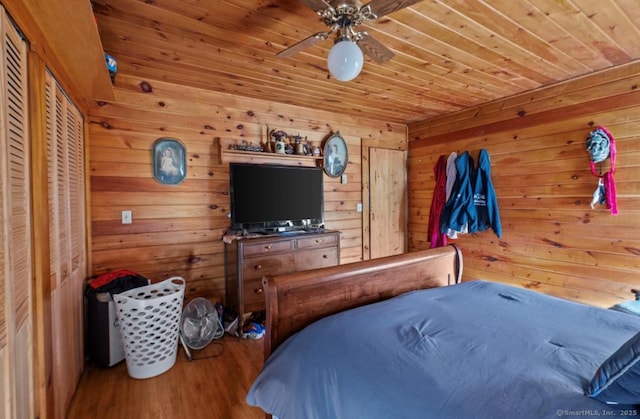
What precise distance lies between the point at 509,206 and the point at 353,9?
8.97 feet

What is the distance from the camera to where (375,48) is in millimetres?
1678

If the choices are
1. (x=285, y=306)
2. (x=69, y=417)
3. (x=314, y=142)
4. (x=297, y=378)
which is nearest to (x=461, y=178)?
(x=314, y=142)

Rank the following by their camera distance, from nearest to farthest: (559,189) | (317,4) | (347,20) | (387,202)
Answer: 1. (317,4)
2. (347,20)
3. (559,189)
4. (387,202)

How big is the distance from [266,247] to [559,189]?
2.78m

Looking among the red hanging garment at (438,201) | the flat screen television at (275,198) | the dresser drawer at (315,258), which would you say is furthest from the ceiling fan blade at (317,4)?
the red hanging garment at (438,201)

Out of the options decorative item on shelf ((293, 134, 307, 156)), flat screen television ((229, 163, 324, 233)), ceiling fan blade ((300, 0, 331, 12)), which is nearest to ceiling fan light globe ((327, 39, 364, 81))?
ceiling fan blade ((300, 0, 331, 12))

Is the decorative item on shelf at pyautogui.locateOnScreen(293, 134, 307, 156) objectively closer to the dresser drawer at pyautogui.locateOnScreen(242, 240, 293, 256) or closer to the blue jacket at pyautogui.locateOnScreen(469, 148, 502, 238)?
the dresser drawer at pyautogui.locateOnScreen(242, 240, 293, 256)

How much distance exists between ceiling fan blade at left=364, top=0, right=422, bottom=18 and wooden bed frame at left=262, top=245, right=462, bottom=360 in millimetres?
1239

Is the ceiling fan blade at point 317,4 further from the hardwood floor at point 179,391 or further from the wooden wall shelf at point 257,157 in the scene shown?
the hardwood floor at point 179,391

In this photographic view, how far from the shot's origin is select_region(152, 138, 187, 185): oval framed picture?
2656 millimetres

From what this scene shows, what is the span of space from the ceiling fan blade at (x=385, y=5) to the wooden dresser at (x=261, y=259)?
6.30 feet

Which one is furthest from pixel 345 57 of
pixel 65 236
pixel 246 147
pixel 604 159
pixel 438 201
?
pixel 438 201

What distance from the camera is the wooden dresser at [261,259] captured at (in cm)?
262

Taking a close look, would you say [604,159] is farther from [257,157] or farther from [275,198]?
[257,157]
